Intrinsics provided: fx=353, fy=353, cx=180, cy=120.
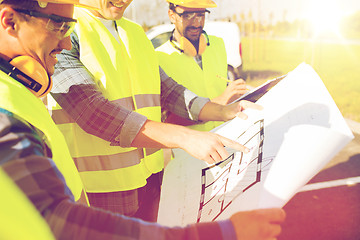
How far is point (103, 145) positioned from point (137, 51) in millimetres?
476

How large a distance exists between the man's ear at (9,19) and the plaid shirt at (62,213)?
0.40 meters

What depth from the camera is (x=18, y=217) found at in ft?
2.02

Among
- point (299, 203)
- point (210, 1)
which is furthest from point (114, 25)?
point (299, 203)

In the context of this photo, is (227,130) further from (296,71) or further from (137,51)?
(137,51)

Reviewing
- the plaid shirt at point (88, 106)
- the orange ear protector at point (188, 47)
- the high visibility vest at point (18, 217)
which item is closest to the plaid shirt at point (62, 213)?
the high visibility vest at point (18, 217)

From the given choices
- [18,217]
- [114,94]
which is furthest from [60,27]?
[18,217]

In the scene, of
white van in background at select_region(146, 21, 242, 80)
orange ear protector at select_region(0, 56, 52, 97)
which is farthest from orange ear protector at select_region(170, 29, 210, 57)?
white van in background at select_region(146, 21, 242, 80)

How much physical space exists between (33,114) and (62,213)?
0.29 metres

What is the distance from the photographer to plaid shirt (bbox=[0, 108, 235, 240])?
0.62 m

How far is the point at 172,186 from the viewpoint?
1.28m

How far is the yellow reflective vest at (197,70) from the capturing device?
9.11 feet

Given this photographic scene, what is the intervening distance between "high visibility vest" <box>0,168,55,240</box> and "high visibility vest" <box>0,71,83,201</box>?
19cm

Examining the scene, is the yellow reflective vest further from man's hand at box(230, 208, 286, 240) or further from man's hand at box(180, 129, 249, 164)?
man's hand at box(230, 208, 286, 240)

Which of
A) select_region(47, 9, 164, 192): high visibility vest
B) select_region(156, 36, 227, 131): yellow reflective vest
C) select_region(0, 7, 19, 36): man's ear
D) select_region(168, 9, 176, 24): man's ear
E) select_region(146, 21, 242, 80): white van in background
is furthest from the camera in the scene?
select_region(146, 21, 242, 80): white van in background
